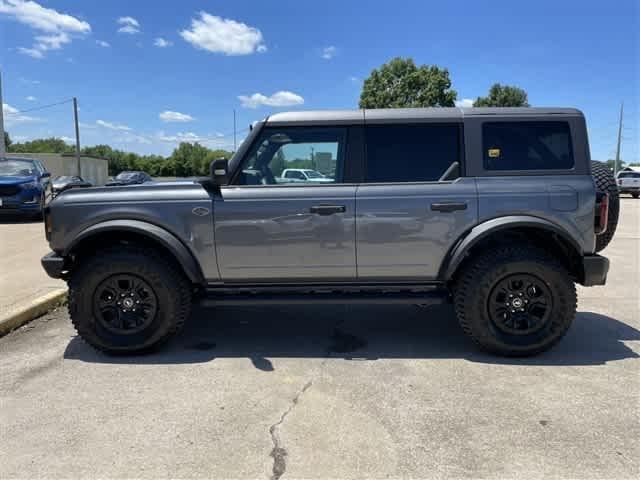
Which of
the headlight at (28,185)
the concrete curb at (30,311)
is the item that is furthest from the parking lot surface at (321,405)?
the headlight at (28,185)

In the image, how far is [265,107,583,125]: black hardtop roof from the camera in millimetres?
3748

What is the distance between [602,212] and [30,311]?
5453 mm

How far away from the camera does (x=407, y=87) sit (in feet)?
117

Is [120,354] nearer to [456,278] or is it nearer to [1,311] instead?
[1,311]

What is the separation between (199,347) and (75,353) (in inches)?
41.0

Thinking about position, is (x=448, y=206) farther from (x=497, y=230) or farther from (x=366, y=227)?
(x=366, y=227)

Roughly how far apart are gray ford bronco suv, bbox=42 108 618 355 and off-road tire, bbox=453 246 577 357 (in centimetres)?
1

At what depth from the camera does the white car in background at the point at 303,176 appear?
380 cm

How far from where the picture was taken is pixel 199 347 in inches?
158

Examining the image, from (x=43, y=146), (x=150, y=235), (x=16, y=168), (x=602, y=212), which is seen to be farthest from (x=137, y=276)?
(x=43, y=146)

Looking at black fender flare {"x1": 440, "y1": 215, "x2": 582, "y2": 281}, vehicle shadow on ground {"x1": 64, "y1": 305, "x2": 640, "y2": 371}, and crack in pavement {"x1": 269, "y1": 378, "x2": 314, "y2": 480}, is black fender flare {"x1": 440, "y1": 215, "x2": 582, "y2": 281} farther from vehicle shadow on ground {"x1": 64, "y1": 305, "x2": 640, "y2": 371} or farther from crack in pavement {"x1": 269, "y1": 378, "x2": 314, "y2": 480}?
crack in pavement {"x1": 269, "y1": 378, "x2": 314, "y2": 480}

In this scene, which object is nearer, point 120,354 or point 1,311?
point 120,354

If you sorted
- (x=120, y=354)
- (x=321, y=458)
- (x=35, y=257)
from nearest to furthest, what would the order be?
(x=321, y=458)
(x=120, y=354)
(x=35, y=257)

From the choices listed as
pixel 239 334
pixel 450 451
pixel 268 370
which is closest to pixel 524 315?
pixel 450 451
